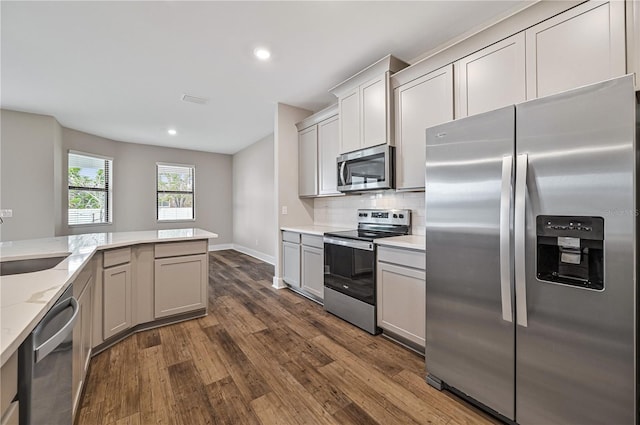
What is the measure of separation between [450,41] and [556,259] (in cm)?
219

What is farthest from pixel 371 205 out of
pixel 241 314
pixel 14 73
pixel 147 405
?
pixel 14 73

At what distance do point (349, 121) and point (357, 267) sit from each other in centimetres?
167

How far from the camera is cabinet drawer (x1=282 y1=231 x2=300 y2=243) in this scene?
12.1ft

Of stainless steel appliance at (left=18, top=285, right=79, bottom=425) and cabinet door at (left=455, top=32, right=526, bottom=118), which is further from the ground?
cabinet door at (left=455, top=32, right=526, bottom=118)

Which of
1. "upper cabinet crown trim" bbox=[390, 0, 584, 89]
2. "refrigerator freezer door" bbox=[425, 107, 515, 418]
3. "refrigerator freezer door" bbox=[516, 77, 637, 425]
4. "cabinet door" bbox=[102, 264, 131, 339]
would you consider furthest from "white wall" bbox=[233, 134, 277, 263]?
"refrigerator freezer door" bbox=[516, 77, 637, 425]

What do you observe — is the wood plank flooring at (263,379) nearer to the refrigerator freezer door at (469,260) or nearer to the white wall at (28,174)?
the refrigerator freezer door at (469,260)

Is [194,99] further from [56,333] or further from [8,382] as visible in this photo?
[8,382]

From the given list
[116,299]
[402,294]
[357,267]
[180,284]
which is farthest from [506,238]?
[116,299]

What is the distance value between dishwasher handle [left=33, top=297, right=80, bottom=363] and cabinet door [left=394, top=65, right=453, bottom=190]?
8.19 feet

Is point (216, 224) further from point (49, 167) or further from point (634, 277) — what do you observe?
point (634, 277)

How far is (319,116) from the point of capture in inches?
148

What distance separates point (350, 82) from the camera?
122 inches

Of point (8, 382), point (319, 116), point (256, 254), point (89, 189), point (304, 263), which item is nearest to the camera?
point (8, 382)

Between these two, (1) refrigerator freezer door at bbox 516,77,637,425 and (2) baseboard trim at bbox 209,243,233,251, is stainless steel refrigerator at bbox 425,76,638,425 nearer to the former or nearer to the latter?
(1) refrigerator freezer door at bbox 516,77,637,425
